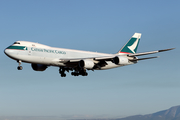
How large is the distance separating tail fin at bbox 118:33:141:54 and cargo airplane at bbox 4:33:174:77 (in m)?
6.01

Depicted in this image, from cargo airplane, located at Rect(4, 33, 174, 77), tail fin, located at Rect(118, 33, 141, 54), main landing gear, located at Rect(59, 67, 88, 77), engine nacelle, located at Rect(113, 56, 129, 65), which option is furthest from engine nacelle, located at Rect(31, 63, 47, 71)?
tail fin, located at Rect(118, 33, 141, 54)

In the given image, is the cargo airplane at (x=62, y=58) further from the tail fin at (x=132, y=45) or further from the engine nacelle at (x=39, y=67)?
the tail fin at (x=132, y=45)

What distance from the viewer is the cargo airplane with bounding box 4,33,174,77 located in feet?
151

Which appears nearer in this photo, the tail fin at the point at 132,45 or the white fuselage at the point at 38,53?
the white fuselage at the point at 38,53

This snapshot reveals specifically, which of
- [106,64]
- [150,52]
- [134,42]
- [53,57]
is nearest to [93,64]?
[106,64]

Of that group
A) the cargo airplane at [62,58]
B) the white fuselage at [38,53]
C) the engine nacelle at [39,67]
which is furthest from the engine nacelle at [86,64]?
the engine nacelle at [39,67]

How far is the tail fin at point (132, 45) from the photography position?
62594 mm

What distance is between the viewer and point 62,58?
49750 millimetres

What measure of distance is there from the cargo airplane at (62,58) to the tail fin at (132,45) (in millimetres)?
6009

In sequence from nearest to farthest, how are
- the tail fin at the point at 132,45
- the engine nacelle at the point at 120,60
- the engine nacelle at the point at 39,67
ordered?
1. the engine nacelle at the point at 120,60
2. the engine nacelle at the point at 39,67
3. the tail fin at the point at 132,45

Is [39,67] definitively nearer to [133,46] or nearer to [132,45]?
[132,45]

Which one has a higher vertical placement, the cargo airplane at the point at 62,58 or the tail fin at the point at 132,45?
the tail fin at the point at 132,45

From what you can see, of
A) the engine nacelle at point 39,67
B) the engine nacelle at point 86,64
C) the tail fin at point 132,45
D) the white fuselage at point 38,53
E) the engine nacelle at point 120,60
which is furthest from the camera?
the tail fin at point 132,45

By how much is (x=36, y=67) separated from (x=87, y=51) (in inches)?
428
